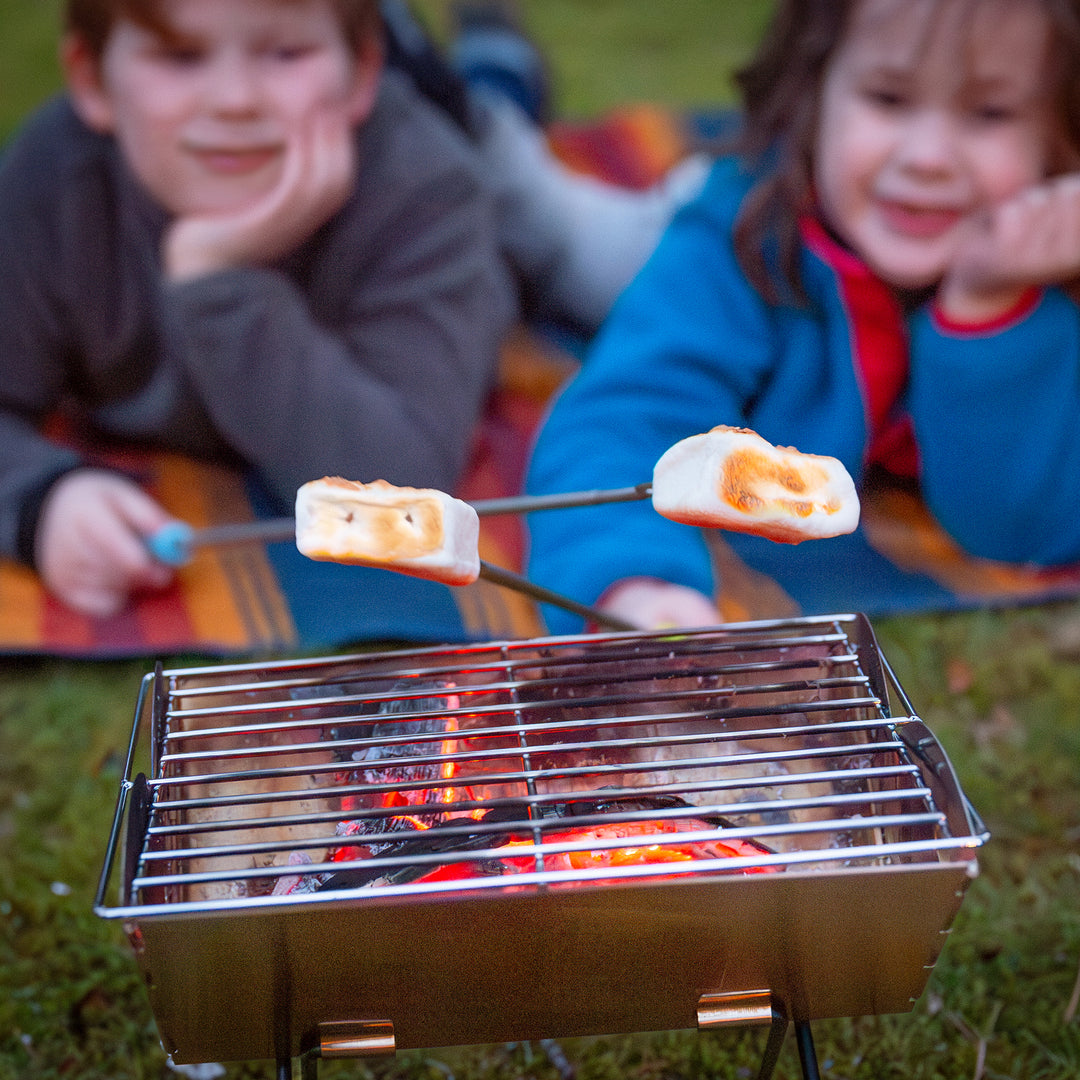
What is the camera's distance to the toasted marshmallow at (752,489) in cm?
96

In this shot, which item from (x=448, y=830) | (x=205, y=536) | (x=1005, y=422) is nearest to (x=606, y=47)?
(x=1005, y=422)

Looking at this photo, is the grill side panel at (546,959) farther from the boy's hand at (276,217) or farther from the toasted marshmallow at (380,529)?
the boy's hand at (276,217)

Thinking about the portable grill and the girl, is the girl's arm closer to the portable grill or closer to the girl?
the girl

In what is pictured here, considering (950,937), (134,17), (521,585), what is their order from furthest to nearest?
(134,17)
(950,937)
(521,585)

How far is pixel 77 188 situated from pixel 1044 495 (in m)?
1.92

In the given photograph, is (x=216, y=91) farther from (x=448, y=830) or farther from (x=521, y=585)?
(x=448, y=830)

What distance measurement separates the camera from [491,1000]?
42.4 inches

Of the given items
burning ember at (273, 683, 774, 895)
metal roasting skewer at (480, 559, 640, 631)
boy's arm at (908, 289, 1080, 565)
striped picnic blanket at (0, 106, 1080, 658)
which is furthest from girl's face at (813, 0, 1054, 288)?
burning ember at (273, 683, 774, 895)

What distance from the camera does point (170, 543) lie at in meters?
2.06

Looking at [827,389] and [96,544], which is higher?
[827,389]

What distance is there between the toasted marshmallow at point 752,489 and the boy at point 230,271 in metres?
1.20

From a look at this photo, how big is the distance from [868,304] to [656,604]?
2.43 ft

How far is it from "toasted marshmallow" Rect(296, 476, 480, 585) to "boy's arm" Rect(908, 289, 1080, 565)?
1274 mm

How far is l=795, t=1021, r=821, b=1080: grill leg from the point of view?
112cm
